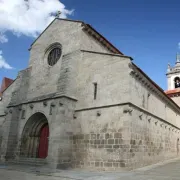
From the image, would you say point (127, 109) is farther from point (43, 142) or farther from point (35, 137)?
point (35, 137)

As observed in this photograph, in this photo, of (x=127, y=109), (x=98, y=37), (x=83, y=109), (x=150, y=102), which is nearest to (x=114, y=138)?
(x=127, y=109)

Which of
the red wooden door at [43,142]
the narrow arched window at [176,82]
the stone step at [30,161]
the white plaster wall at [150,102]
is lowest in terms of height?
the stone step at [30,161]

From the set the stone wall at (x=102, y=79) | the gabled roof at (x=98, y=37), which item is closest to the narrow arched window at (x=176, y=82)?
the gabled roof at (x=98, y=37)

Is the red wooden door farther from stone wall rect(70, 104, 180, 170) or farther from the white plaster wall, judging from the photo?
the white plaster wall

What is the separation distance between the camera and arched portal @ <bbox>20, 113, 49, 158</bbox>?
47.2 ft

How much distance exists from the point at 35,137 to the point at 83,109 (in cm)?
462

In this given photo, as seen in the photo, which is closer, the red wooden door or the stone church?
the stone church

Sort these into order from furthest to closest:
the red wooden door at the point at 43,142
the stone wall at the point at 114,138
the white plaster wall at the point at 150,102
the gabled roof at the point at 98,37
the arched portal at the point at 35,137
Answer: the gabled roof at the point at 98,37 < the arched portal at the point at 35,137 < the red wooden door at the point at 43,142 < the white plaster wall at the point at 150,102 < the stone wall at the point at 114,138

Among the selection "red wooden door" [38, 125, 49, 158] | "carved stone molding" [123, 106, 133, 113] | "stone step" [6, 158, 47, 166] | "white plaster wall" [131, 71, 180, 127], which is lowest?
"stone step" [6, 158, 47, 166]

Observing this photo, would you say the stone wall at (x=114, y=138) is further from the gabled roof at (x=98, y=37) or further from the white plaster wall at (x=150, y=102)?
the gabled roof at (x=98, y=37)

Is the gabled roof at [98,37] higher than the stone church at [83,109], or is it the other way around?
the gabled roof at [98,37]

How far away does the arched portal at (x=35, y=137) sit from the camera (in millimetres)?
14398

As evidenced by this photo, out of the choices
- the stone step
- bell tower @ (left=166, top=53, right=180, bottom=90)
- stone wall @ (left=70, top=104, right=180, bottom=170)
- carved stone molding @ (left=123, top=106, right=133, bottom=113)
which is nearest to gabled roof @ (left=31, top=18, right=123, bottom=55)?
stone wall @ (left=70, top=104, right=180, bottom=170)

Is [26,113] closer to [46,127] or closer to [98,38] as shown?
[46,127]
